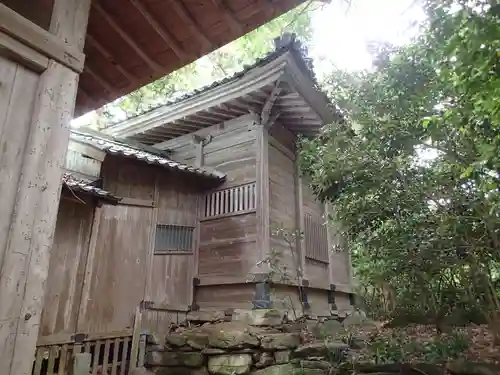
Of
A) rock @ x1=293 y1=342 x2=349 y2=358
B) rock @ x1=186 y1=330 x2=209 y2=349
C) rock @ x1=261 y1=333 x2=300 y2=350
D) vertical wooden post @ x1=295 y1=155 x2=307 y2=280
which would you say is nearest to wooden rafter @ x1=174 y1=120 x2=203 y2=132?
vertical wooden post @ x1=295 y1=155 x2=307 y2=280

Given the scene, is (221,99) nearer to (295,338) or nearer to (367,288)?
(295,338)

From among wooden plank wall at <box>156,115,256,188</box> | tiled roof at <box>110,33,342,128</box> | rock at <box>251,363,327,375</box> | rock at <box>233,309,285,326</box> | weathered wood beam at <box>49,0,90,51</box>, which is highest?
tiled roof at <box>110,33,342,128</box>

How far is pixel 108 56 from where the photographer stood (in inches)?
141

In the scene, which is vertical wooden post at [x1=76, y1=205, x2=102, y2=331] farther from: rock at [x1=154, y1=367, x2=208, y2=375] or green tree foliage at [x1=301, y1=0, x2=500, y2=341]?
green tree foliage at [x1=301, y1=0, x2=500, y2=341]

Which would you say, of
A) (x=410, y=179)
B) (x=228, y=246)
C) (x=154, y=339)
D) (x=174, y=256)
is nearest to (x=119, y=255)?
(x=174, y=256)

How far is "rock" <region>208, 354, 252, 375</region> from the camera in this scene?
5534 mm

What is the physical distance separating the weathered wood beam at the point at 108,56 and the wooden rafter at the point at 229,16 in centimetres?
111

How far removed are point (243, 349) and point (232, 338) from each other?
0.23m

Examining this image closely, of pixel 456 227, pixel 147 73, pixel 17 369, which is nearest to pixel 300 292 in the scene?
pixel 456 227

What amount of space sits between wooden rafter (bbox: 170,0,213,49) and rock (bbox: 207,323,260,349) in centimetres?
419

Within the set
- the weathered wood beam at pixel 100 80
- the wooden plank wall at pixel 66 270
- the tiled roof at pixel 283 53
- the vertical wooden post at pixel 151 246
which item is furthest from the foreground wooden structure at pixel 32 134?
the vertical wooden post at pixel 151 246

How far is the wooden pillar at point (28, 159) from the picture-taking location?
203 centimetres

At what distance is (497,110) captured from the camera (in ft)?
7.75

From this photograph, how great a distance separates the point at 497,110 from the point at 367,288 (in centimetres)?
1011
